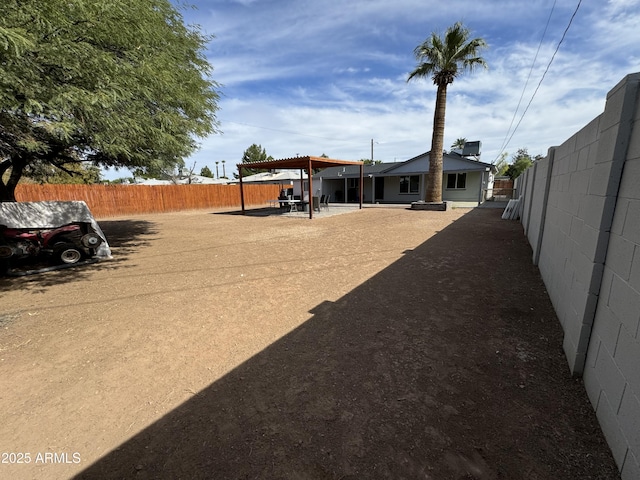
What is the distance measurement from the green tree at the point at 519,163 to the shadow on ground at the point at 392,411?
4726 cm

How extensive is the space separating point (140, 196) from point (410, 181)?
18.2 meters

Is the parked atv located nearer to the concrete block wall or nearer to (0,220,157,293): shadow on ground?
(0,220,157,293): shadow on ground

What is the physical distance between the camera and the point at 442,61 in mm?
13680

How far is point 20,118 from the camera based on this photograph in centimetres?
358

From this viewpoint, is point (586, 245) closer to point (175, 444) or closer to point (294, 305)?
point (294, 305)

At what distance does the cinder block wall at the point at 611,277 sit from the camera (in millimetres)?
1494

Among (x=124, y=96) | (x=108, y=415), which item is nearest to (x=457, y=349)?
(x=108, y=415)

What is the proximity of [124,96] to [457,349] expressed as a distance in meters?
4.78

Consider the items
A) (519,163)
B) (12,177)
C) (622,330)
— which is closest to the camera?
(622,330)

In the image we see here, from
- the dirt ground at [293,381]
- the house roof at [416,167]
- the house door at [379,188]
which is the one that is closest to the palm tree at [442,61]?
the house roof at [416,167]

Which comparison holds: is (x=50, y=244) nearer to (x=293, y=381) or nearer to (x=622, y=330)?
(x=293, y=381)

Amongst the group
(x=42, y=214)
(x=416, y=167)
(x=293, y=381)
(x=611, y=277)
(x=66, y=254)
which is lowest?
(x=293, y=381)

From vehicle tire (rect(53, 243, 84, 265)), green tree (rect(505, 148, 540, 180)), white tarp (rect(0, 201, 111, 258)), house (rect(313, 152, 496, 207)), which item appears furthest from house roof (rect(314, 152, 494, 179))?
green tree (rect(505, 148, 540, 180))

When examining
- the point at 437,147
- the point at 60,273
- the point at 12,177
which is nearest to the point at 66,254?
the point at 60,273
